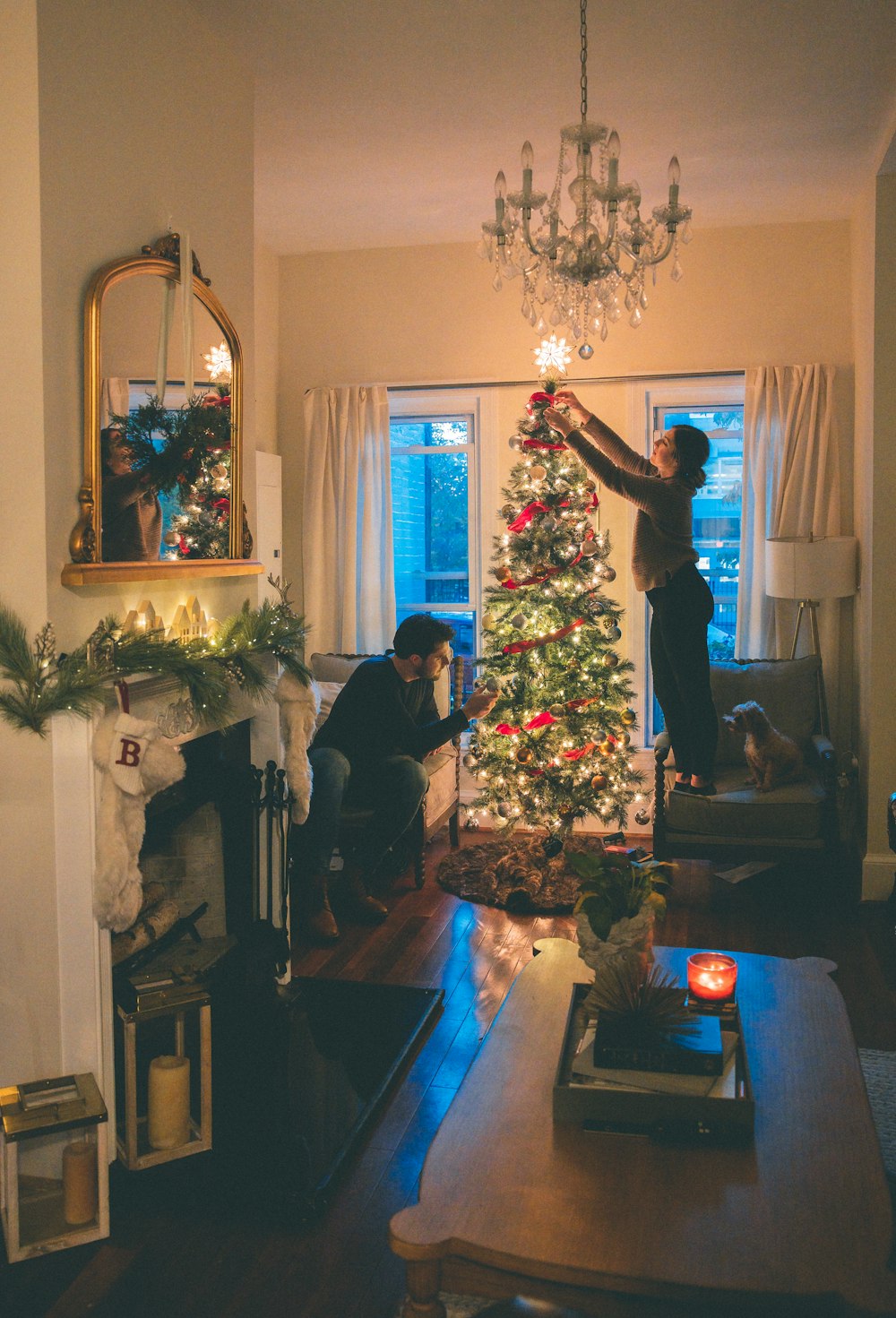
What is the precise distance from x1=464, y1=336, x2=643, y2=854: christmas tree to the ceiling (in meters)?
1.07

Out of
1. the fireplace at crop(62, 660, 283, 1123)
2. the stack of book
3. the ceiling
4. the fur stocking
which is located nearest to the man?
the fireplace at crop(62, 660, 283, 1123)

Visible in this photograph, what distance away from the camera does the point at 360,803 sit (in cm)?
437

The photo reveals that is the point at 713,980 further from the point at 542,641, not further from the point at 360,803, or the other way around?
the point at 542,641

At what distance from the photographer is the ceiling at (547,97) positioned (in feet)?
10.7

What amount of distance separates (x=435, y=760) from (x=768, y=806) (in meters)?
1.53

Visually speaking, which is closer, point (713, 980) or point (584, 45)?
point (713, 980)

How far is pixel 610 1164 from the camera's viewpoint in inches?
75.1

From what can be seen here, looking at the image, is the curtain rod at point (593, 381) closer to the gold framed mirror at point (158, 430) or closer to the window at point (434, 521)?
the window at point (434, 521)

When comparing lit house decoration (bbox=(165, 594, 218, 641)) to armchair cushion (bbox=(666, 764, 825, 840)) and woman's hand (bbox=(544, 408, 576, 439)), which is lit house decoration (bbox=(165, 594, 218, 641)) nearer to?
woman's hand (bbox=(544, 408, 576, 439))

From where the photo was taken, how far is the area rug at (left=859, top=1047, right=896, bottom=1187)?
8.80ft

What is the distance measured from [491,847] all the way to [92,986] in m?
3.17

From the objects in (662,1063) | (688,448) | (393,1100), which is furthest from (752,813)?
(662,1063)

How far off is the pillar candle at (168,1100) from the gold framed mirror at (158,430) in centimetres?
118

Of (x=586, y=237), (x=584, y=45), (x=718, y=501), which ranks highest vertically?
(x=584, y=45)
